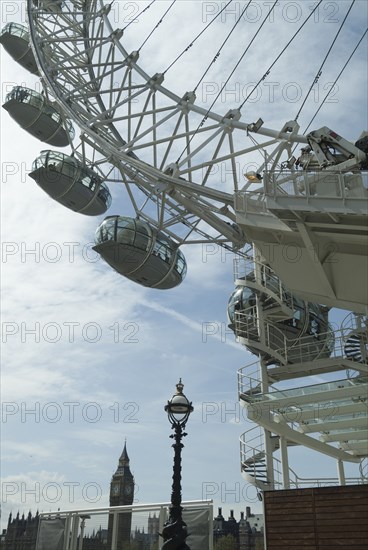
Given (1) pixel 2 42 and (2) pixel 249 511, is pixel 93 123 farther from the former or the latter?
(2) pixel 249 511

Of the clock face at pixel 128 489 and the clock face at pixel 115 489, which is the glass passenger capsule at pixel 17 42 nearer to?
the clock face at pixel 128 489

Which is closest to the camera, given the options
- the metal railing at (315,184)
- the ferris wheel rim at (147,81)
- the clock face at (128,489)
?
the metal railing at (315,184)

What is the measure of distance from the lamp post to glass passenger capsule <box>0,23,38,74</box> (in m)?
31.3

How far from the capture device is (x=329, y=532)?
14695mm

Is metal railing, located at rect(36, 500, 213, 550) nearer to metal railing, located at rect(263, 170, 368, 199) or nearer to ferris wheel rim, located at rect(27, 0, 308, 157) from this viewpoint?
metal railing, located at rect(263, 170, 368, 199)

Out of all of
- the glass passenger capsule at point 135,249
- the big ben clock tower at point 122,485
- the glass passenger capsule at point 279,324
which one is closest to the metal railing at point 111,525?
the glass passenger capsule at point 135,249

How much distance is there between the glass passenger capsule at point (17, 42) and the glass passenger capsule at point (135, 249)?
1437 centimetres

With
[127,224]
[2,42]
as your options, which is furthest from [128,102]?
[2,42]

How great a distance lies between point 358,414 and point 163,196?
11765mm

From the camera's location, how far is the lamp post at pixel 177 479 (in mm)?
9037

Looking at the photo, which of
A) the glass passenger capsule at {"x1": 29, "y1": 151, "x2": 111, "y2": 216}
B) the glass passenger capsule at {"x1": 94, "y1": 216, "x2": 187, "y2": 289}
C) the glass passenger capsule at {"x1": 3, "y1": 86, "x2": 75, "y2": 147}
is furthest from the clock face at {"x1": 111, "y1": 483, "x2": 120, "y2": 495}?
the glass passenger capsule at {"x1": 94, "y1": 216, "x2": 187, "y2": 289}

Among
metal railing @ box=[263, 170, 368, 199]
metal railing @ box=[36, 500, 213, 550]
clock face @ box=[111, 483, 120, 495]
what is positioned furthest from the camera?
clock face @ box=[111, 483, 120, 495]

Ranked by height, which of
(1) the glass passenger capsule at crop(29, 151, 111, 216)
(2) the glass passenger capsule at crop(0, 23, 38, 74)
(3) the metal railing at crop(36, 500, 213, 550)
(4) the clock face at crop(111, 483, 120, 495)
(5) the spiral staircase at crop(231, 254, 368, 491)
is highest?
(2) the glass passenger capsule at crop(0, 23, 38, 74)

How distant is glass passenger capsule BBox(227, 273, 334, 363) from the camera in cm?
2877
